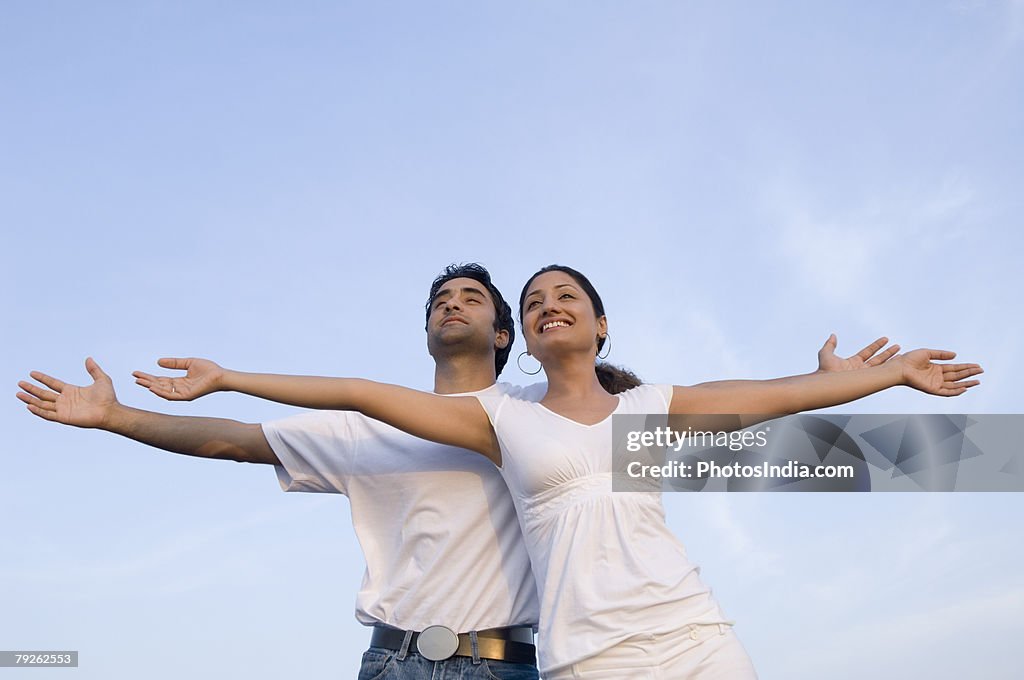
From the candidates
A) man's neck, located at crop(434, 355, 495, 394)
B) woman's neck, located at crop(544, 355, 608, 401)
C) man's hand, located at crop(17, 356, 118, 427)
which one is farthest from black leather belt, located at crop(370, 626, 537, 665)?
man's hand, located at crop(17, 356, 118, 427)

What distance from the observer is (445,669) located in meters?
5.01

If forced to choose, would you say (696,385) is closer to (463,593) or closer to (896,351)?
(896,351)

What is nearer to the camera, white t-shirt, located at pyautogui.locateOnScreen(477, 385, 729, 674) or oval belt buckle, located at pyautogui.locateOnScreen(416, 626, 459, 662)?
white t-shirt, located at pyautogui.locateOnScreen(477, 385, 729, 674)

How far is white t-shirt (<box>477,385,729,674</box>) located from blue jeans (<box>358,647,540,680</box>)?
1.89ft

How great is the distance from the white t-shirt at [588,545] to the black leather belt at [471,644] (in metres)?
0.55

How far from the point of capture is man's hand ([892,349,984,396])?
5266 millimetres

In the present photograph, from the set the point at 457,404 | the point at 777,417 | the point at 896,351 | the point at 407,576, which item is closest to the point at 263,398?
the point at 457,404

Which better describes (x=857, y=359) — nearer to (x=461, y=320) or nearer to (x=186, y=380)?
(x=461, y=320)

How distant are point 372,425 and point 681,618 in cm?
233

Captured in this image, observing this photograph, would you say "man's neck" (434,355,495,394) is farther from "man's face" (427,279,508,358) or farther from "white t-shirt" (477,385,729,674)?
"white t-shirt" (477,385,729,674)

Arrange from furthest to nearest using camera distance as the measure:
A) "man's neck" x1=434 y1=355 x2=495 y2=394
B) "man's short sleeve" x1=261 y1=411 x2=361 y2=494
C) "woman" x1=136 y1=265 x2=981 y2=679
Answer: "man's neck" x1=434 y1=355 x2=495 y2=394 → "man's short sleeve" x1=261 y1=411 x2=361 y2=494 → "woman" x1=136 y1=265 x2=981 y2=679

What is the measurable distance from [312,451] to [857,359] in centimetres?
313

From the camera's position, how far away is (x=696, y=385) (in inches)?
205

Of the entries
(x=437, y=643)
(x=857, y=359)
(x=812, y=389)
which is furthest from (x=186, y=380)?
(x=857, y=359)
